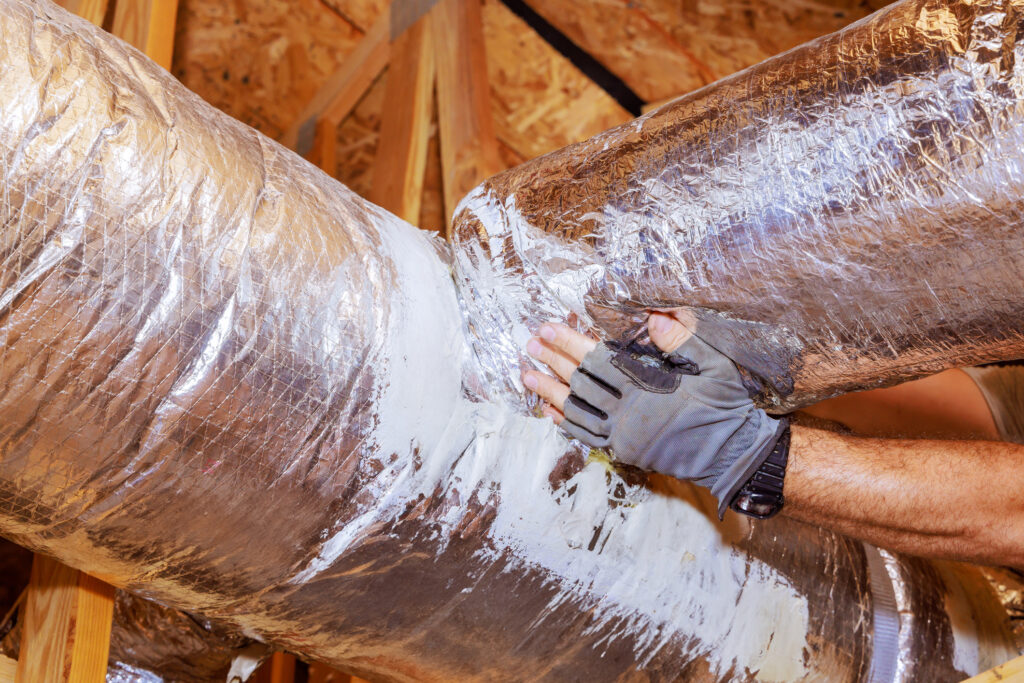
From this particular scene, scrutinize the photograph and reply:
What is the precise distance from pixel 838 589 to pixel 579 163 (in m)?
0.66

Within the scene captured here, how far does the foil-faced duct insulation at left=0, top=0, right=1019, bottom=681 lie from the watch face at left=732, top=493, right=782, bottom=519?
0.10m

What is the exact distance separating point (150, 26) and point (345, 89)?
108 cm

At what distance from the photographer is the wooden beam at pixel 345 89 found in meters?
2.24

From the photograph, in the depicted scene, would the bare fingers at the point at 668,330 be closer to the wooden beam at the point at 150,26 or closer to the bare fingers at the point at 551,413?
the bare fingers at the point at 551,413

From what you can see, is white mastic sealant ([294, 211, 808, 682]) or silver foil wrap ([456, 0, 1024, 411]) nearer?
silver foil wrap ([456, 0, 1024, 411])

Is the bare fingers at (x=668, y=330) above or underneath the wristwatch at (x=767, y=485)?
above

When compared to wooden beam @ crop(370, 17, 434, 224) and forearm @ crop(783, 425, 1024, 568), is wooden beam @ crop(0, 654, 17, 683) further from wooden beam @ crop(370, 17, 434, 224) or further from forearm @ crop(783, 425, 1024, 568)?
wooden beam @ crop(370, 17, 434, 224)

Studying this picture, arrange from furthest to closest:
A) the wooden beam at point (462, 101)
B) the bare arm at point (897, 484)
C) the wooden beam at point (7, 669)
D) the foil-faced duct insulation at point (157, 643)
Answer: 1. the wooden beam at point (462, 101)
2. the foil-faced duct insulation at point (157, 643)
3. the wooden beam at point (7, 669)
4. the bare arm at point (897, 484)

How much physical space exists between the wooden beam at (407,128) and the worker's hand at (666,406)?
104 centimetres

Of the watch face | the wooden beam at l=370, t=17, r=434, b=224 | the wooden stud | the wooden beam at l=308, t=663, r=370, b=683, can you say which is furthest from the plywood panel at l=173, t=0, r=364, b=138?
the watch face

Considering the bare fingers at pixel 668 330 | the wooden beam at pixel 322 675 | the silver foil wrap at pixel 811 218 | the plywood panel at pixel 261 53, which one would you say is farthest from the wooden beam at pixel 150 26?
the wooden beam at pixel 322 675

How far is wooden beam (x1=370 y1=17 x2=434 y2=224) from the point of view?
6.19 feet

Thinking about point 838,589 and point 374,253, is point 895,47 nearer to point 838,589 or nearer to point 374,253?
point 374,253

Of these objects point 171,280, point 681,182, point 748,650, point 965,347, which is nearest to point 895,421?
point 748,650
